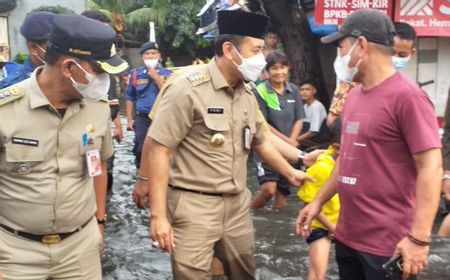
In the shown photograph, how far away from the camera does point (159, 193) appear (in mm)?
3432

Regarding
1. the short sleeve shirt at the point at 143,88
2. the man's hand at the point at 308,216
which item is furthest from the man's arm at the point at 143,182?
the short sleeve shirt at the point at 143,88

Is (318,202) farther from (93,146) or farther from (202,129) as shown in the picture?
(93,146)

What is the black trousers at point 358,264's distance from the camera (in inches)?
117

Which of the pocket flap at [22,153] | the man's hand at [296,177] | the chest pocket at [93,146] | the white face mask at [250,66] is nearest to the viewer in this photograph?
the pocket flap at [22,153]

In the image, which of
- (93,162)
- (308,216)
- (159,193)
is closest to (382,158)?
(308,216)

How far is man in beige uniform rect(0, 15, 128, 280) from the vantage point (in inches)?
115

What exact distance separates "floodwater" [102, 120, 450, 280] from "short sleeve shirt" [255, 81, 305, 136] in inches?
42.3

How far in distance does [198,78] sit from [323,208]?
1228mm

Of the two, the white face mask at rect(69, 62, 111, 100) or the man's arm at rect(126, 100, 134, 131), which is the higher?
the white face mask at rect(69, 62, 111, 100)

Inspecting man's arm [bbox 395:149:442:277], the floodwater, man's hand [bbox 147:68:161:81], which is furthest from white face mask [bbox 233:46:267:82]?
man's hand [bbox 147:68:161:81]

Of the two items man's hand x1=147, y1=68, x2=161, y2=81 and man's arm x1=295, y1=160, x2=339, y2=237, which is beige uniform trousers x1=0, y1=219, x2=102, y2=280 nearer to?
man's arm x1=295, y1=160, x2=339, y2=237

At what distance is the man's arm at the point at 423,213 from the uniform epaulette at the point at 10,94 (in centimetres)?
191

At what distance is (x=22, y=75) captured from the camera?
443 cm

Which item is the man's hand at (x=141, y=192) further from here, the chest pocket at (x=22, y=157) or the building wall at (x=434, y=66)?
the building wall at (x=434, y=66)
